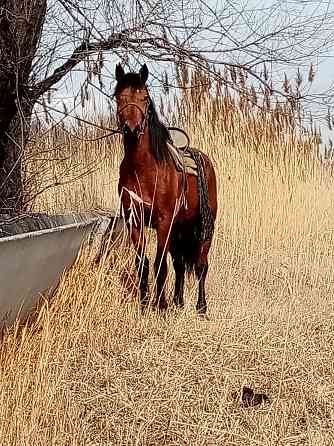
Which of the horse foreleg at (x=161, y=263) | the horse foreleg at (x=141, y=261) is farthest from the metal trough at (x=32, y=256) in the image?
the horse foreleg at (x=161, y=263)

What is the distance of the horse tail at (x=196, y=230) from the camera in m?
4.34

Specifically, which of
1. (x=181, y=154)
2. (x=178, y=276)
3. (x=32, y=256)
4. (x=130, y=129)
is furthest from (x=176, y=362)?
(x=181, y=154)

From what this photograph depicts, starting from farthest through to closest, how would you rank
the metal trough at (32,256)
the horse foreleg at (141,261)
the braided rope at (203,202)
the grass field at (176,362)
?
the braided rope at (203,202) → the horse foreleg at (141,261) → the metal trough at (32,256) → the grass field at (176,362)

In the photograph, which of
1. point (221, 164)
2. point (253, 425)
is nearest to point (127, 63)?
point (253, 425)

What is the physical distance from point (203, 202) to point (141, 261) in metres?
0.65

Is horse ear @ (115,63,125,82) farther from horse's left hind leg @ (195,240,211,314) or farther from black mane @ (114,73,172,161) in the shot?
horse's left hind leg @ (195,240,211,314)

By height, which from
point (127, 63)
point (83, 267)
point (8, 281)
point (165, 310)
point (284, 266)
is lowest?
point (284, 266)

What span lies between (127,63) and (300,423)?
88.3 inches

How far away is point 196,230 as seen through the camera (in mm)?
4457

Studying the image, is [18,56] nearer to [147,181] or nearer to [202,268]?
[147,181]

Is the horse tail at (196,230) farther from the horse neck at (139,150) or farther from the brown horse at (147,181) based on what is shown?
the horse neck at (139,150)

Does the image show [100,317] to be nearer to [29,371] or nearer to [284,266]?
[29,371]

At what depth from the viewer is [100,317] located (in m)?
3.67

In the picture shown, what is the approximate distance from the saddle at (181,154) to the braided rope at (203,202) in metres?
0.03
